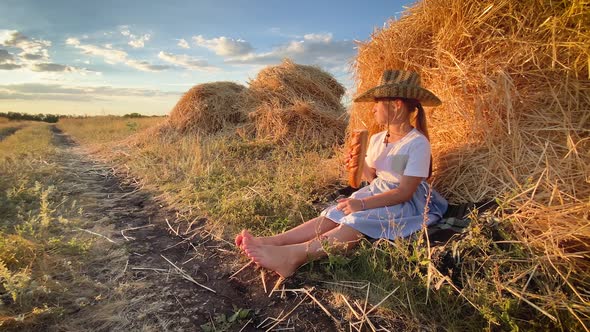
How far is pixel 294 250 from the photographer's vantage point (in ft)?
7.68

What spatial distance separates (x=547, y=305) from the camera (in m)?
1.76

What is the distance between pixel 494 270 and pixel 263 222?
176cm

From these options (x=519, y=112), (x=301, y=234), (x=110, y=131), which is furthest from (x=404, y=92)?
(x=110, y=131)

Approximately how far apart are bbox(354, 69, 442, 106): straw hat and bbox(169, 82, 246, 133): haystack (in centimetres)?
561

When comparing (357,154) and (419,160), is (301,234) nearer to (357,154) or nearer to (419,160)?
(357,154)

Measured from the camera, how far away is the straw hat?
264cm

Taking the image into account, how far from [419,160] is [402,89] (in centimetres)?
53

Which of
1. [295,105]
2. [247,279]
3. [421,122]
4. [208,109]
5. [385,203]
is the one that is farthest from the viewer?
[208,109]

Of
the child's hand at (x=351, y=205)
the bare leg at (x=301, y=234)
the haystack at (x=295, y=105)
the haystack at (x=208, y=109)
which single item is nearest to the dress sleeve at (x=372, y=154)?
the child's hand at (x=351, y=205)

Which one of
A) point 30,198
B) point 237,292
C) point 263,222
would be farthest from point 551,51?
point 30,198

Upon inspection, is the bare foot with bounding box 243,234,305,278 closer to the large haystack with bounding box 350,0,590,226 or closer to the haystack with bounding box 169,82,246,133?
the large haystack with bounding box 350,0,590,226

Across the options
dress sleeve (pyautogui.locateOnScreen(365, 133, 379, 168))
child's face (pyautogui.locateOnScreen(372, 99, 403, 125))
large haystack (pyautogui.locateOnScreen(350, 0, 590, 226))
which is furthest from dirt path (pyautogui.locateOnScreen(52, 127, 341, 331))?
large haystack (pyautogui.locateOnScreen(350, 0, 590, 226))

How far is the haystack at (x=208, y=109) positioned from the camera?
8445 millimetres

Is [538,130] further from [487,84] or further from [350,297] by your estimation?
[350,297]
